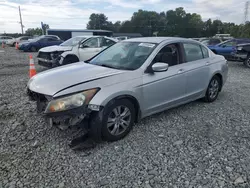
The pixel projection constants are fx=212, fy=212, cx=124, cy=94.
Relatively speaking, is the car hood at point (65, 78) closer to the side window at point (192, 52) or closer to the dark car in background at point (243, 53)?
the side window at point (192, 52)

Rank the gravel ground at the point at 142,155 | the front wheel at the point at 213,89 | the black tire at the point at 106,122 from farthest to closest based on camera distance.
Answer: the front wheel at the point at 213,89
the black tire at the point at 106,122
the gravel ground at the point at 142,155

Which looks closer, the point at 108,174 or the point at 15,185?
the point at 15,185

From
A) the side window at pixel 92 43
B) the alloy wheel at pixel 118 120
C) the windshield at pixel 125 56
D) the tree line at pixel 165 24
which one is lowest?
the alloy wheel at pixel 118 120

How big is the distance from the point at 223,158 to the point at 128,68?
194cm

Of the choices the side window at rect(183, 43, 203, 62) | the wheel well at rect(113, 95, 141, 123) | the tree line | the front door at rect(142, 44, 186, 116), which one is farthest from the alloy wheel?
the tree line

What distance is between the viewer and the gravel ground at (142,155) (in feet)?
8.20

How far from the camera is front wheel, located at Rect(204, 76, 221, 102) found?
493 cm

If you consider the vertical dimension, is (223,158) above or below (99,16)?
below

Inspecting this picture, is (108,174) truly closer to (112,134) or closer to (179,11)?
(112,134)

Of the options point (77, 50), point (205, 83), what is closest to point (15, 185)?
point (205, 83)

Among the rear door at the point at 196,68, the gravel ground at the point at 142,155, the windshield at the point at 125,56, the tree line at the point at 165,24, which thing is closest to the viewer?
the gravel ground at the point at 142,155

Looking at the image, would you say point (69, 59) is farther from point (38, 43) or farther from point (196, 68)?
point (38, 43)

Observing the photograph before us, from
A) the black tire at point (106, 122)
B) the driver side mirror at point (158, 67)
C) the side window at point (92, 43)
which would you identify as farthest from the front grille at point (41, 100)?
the side window at point (92, 43)

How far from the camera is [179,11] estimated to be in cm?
9288
